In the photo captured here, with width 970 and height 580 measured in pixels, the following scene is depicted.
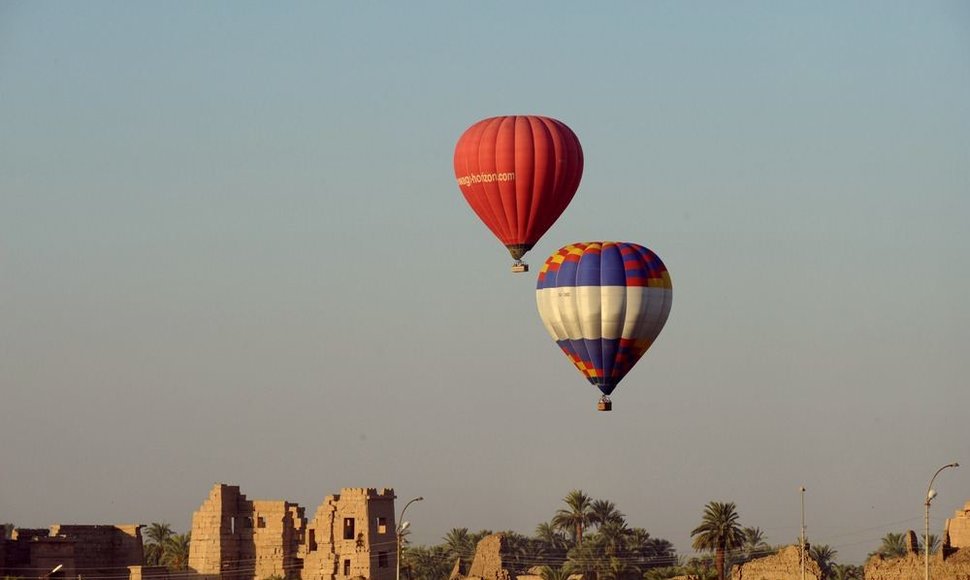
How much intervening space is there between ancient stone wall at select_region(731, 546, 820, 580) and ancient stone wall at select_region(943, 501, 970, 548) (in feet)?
23.7

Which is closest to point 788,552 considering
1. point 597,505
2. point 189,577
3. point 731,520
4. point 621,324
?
point 731,520

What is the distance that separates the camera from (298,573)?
103 m

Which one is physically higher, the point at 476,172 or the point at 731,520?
the point at 476,172

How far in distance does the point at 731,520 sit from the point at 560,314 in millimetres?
31212

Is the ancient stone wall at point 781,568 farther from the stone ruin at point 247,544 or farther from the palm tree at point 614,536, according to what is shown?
the palm tree at point 614,536

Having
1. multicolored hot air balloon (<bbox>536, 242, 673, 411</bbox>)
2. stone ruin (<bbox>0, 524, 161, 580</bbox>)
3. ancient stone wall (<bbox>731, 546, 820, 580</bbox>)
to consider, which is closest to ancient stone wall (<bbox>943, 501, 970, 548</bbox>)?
ancient stone wall (<bbox>731, 546, 820, 580</bbox>)

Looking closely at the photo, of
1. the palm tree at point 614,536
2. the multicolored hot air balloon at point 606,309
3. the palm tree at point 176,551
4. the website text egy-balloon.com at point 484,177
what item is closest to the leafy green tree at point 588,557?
Answer: the palm tree at point 614,536

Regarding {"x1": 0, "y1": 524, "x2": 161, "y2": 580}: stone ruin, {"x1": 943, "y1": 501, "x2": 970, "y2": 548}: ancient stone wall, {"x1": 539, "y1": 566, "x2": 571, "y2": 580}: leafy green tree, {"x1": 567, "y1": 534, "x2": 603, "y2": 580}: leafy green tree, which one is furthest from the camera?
{"x1": 567, "y1": 534, "x2": 603, "y2": 580}: leafy green tree

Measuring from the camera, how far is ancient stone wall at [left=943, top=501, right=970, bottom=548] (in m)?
91.1

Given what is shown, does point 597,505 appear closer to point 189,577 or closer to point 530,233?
point 189,577

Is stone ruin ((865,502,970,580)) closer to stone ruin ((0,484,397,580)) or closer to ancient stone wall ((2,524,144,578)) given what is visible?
stone ruin ((0,484,397,580))

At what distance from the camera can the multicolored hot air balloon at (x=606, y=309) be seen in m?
79.9

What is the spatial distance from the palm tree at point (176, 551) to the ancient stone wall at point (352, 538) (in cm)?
1723

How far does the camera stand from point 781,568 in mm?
92875
